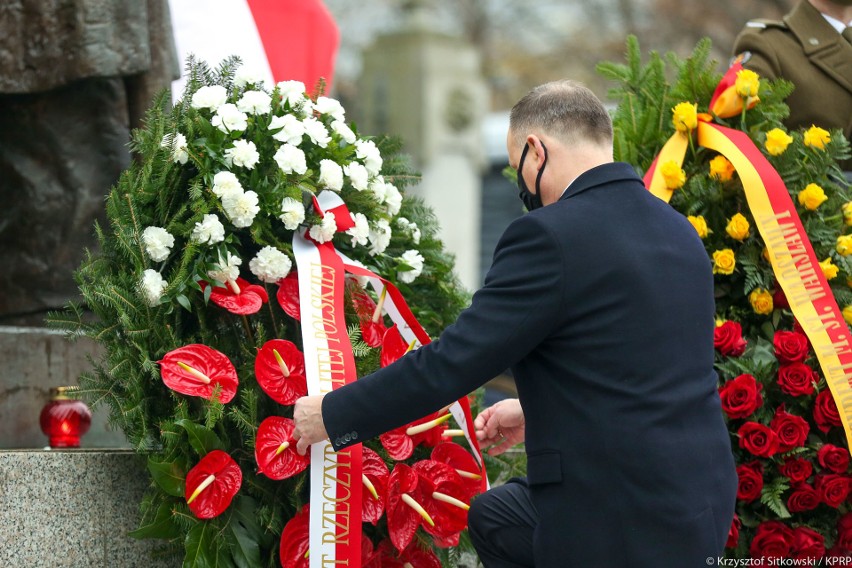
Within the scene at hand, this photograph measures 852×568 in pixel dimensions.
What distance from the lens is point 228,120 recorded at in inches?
139

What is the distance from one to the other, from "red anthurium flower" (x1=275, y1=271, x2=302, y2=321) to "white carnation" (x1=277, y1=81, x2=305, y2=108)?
55 cm

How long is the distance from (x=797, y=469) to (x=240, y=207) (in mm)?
1850

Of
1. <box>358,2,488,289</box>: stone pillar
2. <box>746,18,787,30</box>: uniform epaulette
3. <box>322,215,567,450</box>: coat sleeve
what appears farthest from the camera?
<box>358,2,488,289</box>: stone pillar

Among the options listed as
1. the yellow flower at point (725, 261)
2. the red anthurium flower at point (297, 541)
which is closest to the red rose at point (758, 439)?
the yellow flower at point (725, 261)

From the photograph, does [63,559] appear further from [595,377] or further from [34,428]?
[595,377]

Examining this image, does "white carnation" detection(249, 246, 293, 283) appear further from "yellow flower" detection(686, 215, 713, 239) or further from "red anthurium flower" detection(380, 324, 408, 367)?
"yellow flower" detection(686, 215, 713, 239)

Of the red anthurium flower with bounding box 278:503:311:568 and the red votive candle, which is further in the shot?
the red votive candle

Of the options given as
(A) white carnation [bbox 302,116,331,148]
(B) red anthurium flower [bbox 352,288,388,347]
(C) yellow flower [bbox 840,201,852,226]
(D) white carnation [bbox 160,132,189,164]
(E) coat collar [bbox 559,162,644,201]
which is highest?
(E) coat collar [bbox 559,162,644,201]

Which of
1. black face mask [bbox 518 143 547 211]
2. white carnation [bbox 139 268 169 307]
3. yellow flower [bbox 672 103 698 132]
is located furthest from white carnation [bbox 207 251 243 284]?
yellow flower [bbox 672 103 698 132]

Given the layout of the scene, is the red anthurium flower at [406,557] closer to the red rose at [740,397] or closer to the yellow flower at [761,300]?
the red rose at [740,397]

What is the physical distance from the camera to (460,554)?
3.86 m

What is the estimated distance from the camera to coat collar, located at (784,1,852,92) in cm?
439

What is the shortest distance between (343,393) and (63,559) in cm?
103

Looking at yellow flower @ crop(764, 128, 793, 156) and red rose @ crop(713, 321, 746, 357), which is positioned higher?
yellow flower @ crop(764, 128, 793, 156)
